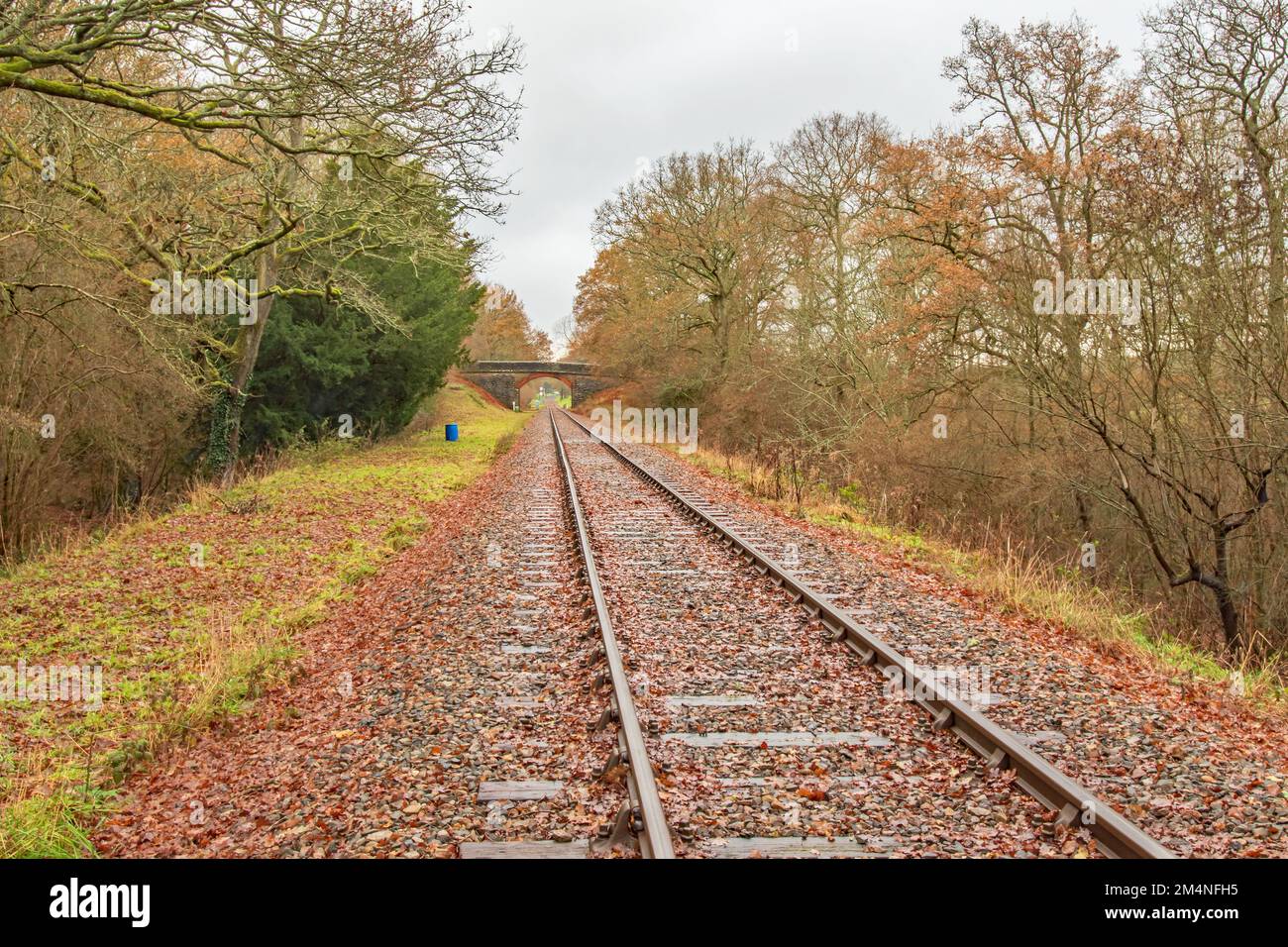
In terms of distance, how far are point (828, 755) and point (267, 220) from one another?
49.8ft

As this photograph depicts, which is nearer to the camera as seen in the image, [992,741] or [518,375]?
[992,741]

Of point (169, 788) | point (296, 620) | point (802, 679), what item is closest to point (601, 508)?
point (296, 620)

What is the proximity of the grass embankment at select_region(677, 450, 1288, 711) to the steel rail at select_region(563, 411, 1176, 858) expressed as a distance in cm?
198

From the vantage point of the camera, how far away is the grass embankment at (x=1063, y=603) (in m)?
7.42

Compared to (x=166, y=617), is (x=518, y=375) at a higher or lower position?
higher

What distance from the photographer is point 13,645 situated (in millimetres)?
8852

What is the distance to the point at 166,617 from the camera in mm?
9750

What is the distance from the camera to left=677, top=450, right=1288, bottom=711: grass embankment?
742 cm

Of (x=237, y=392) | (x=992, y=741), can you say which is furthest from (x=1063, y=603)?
(x=237, y=392)

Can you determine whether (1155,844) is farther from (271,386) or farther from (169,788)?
(271,386)

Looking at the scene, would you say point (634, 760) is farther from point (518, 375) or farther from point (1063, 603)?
point (518, 375)

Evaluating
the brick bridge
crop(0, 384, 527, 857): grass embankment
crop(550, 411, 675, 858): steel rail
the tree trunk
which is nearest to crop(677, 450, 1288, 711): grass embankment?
crop(550, 411, 675, 858): steel rail

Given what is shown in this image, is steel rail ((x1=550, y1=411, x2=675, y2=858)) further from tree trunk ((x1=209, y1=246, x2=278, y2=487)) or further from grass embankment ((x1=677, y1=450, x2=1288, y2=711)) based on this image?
tree trunk ((x1=209, y1=246, x2=278, y2=487))

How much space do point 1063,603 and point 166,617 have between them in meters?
8.97
